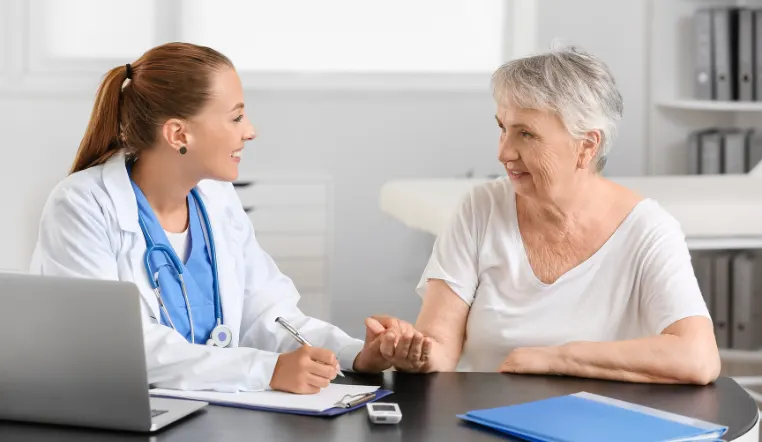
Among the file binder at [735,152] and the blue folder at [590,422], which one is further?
the file binder at [735,152]

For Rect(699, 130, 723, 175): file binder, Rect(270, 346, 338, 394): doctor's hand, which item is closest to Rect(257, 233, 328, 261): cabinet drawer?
Rect(699, 130, 723, 175): file binder

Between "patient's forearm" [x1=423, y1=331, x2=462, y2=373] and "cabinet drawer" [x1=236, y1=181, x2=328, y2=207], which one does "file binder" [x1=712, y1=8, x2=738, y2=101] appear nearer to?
"cabinet drawer" [x1=236, y1=181, x2=328, y2=207]

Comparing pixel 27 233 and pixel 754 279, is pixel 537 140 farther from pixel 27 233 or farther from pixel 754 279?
pixel 27 233

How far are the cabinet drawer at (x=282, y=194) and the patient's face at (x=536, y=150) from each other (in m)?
2.33

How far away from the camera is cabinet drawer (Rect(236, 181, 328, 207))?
4.26 m

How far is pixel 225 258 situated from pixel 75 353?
0.60 m

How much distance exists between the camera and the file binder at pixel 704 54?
4246 mm

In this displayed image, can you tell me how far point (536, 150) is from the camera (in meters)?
2.01

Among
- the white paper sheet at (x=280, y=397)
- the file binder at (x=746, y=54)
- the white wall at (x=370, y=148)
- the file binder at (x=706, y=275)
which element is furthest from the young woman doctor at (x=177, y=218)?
the file binder at (x=746, y=54)

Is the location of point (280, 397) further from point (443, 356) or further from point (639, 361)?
point (639, 361)

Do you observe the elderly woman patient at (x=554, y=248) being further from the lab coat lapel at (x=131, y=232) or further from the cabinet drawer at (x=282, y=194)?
the cabinet drawer at (x=282, y=194)

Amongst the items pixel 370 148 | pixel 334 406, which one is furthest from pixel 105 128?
pixel 370 148

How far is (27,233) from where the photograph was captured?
14.0ft

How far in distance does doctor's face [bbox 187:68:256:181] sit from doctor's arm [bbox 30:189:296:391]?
8.3 inches
